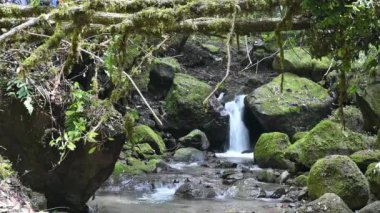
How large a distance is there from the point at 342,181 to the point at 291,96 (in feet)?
25.4

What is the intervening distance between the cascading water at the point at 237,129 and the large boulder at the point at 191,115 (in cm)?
39

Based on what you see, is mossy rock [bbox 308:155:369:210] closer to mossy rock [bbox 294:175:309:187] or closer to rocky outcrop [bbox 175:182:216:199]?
mossy rock [bbox 294:175:309:187]

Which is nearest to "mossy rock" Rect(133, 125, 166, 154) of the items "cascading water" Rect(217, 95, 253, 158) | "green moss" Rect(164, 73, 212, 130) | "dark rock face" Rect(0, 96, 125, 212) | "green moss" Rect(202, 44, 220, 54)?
"green moss" Rect(164, 73, 212, 130)

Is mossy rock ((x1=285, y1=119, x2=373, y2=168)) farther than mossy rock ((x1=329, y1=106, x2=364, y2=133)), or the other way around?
mossy rock ((x1=329, y1=106, x2=364, y2=133))

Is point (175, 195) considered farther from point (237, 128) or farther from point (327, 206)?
point (237, 128)

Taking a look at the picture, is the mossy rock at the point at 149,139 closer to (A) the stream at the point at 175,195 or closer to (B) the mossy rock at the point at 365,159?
(A) the stream at the point at 175,195

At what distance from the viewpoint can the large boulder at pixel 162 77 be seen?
16906 mm

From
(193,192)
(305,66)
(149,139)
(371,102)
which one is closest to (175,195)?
(193,192)

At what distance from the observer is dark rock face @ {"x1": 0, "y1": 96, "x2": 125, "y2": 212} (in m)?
5.74

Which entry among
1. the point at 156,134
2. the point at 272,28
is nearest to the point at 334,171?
the point at 272,28

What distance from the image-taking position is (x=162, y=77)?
17.1 m

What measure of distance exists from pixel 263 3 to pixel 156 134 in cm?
1231

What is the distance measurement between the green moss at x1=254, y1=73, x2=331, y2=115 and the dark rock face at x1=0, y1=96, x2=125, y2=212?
9.23 m

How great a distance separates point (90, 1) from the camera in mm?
2842
